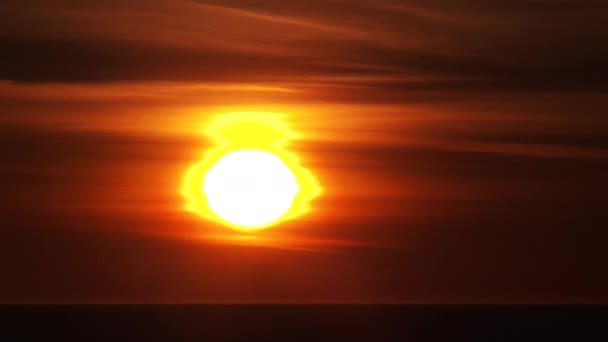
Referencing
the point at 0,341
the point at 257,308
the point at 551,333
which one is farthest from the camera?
the point at 257,308

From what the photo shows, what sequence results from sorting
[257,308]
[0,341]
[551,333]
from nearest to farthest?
[0,341]
[551,333]
[257,308]

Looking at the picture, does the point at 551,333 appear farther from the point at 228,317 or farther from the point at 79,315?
the point at 79,315

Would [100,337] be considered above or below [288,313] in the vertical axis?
below

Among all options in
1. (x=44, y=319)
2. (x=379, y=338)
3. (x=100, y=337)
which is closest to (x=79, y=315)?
(x=44, y=319)

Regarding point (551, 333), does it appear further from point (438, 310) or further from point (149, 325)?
point (149, 325)

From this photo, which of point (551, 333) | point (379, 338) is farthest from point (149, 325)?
point (551, 333)

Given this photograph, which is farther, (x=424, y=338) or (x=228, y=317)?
(x=228, y=317)
